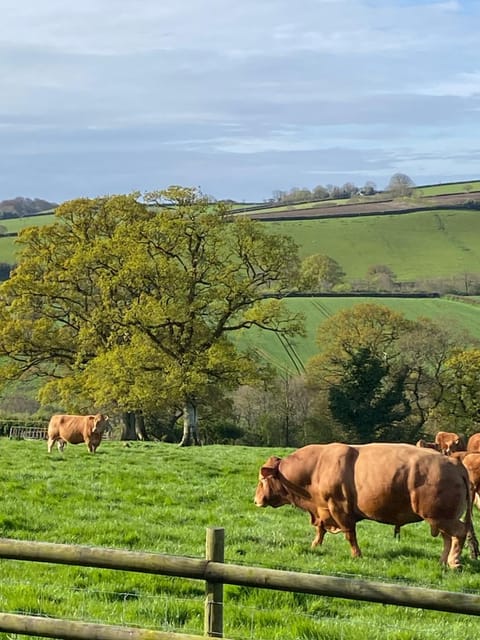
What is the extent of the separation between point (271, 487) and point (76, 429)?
606 inches

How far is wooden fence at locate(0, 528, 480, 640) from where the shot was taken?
6.00 m

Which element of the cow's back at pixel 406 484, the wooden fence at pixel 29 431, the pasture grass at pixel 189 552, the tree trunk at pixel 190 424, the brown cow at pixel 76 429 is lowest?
the wooden fence at pixel 29 431

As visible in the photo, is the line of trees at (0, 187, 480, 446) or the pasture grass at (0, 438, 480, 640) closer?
the pasture grass at (0, 438, 480, 640)

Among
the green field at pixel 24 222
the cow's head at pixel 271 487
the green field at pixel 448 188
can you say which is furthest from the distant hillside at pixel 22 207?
the cow's head at pixel 271 487

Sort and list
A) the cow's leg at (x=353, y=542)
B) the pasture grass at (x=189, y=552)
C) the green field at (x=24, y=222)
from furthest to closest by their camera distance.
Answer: the green field at (x=24, y=222)
the cow's leg at (x=353, y=542)
the pasture grass at (x=189, y=552)

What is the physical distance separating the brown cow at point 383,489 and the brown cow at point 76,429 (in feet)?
48.4

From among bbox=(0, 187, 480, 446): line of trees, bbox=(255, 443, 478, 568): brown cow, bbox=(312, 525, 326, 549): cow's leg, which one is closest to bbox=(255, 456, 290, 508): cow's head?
bbox=(255, 443, 478, 568): brown cow

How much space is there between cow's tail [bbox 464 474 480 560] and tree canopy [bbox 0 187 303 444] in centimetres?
2818

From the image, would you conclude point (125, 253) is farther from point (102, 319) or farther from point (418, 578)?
point (418, 578)

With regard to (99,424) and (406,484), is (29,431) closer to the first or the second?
(99,424)

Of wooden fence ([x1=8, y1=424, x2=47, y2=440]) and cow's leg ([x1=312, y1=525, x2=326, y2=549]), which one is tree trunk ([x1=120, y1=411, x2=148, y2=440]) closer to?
wooden fence ([x1=8, y1=424, x2=47, y2=440])

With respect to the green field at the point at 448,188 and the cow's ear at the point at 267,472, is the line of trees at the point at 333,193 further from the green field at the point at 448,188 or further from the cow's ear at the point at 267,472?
the cow's ear at the point at 267,472

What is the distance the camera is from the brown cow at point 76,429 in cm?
2766

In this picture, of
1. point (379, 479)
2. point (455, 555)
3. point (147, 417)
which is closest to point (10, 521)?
point (379, 479)
